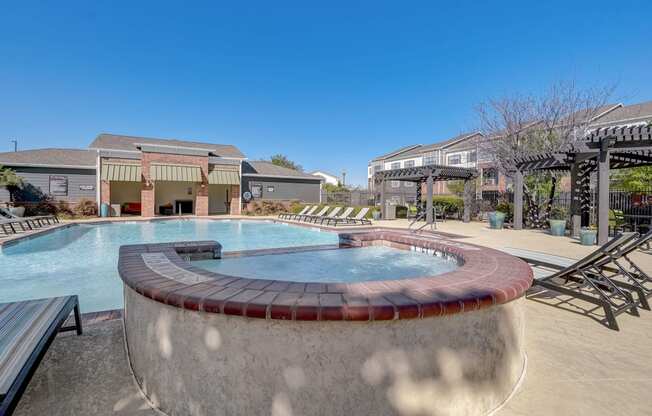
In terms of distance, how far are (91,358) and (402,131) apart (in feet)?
138

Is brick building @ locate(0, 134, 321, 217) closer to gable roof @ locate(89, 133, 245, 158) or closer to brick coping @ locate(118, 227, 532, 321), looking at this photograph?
gable roof @ locate(89, 133, 245, 158)

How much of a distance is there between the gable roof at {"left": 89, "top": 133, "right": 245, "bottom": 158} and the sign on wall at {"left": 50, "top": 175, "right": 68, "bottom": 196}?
292cm

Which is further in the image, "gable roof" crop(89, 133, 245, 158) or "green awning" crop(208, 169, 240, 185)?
"green awning" crop(208, 169, 240, 185)

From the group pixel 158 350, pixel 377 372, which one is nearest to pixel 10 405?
pixel 158 350

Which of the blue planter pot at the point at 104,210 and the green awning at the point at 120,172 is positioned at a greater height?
the green awning at the point at 120,172

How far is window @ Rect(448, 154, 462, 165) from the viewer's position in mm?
39888

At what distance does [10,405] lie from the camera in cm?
183

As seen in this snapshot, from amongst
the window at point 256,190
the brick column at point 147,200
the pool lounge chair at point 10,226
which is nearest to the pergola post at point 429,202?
the window at point 256,190

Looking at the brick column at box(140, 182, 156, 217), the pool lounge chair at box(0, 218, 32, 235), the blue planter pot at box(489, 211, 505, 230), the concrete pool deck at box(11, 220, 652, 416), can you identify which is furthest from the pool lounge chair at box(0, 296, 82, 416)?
the brick column at box(140, 182, 156, 217)

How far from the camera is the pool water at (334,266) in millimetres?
6305

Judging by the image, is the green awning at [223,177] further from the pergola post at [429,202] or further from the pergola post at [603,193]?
the pergola post at [603,193]

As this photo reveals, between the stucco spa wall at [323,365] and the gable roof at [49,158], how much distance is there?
25206 mm

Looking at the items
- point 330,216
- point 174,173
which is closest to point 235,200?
point 174,173

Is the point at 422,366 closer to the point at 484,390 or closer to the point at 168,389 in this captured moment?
the point at 484,390
